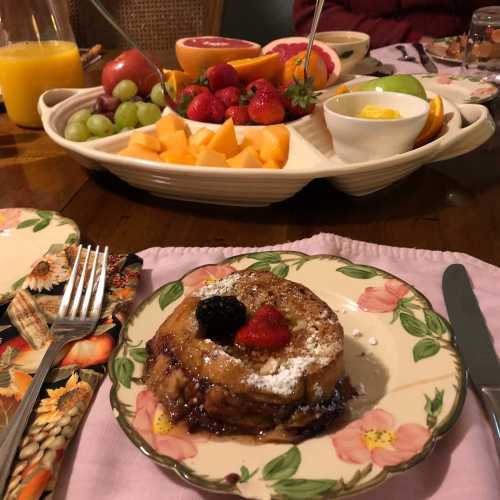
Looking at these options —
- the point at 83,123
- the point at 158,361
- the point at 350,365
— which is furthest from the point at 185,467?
the point at 83,123

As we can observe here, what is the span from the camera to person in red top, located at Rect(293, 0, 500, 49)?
110 inches

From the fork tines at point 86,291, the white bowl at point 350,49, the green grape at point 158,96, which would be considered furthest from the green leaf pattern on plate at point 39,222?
the white bowl at point 350,49

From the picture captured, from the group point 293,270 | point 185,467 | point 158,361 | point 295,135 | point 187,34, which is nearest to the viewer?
point 185,467

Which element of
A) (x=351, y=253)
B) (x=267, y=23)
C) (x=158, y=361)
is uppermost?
(x=158, y=361)

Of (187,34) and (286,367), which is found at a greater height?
(286,367)

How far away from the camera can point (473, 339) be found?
747 mm

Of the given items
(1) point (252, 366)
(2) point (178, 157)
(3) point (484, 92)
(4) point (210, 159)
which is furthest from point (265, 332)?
(3) point (484, 92)

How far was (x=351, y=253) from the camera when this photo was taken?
1003mm

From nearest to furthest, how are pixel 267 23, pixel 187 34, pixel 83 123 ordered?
pixel 83 123 → pixel 187 34 → pixel 267 23

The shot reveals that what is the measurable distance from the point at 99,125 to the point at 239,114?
1.41ft

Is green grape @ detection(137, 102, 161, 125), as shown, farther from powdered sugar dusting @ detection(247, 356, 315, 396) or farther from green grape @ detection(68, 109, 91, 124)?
powdered sugar dusting @ detection(247, 356, 315, 396)

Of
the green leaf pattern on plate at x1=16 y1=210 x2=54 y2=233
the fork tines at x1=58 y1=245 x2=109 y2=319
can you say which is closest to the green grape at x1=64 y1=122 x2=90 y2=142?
the green leaf pattern on plate at x1=16 y1=210 x2=54 y2=233

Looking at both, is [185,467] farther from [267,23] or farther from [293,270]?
[267,23]

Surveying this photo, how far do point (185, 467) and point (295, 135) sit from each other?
0.99 m
